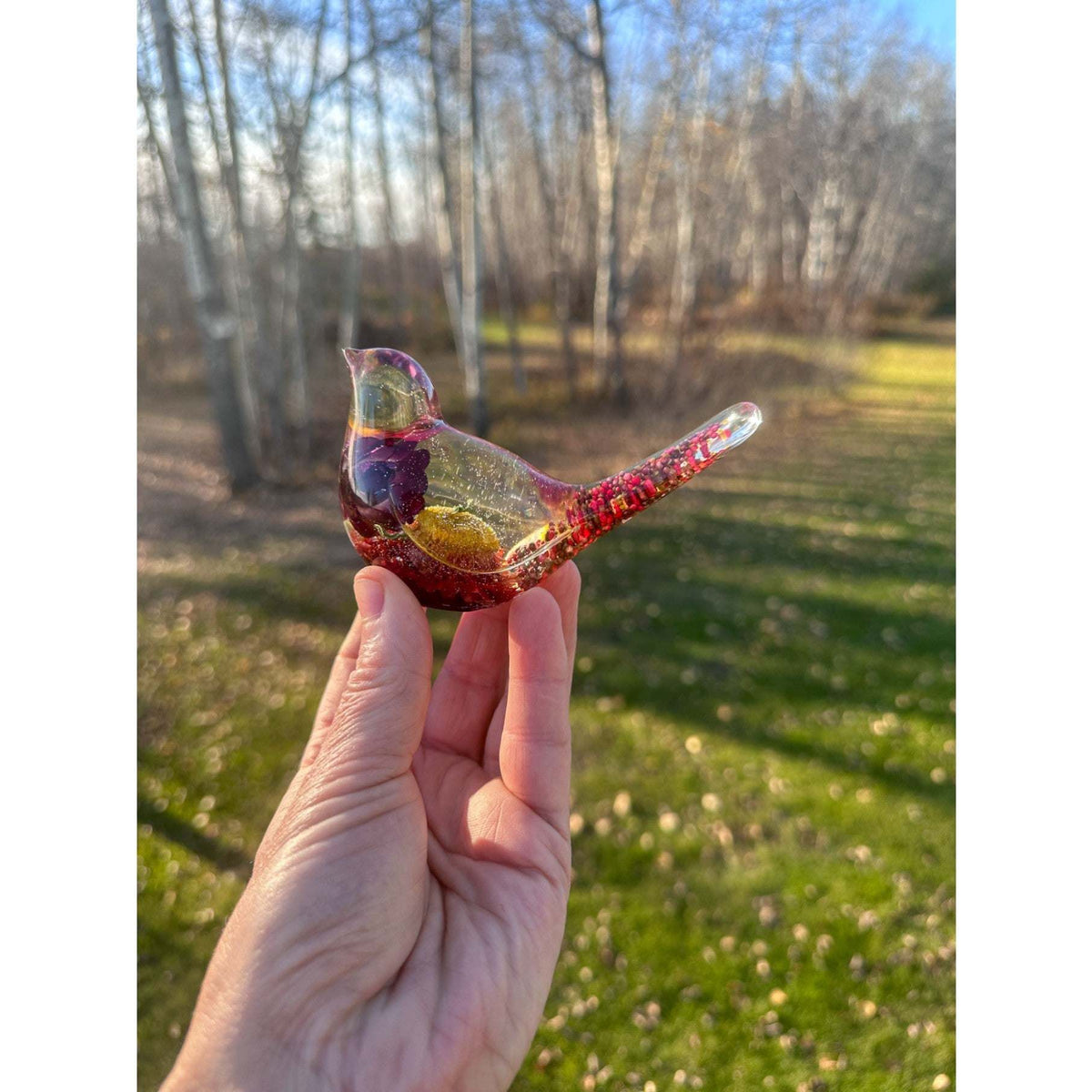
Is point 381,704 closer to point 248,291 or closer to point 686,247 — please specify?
point 248,291

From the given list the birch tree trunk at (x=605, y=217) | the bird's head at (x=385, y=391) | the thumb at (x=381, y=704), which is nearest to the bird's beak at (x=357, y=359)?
the bird's head at (x=385, y=391)

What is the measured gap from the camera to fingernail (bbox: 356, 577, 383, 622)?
106 cm

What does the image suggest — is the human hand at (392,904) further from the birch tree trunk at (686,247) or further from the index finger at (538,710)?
the birch tree trunk at (686,247)

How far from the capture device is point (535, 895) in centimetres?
119

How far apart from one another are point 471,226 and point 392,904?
4461 mm

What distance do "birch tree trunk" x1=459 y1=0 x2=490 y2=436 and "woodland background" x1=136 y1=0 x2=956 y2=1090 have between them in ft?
0.09

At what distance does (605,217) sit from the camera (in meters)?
5.67

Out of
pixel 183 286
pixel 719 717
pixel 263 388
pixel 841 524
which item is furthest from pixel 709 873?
pixel 183 286

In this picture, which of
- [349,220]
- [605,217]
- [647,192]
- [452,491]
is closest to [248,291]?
[349,220]

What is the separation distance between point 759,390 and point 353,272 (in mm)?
3485

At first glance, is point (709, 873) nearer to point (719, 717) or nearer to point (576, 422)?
point (719, 717)

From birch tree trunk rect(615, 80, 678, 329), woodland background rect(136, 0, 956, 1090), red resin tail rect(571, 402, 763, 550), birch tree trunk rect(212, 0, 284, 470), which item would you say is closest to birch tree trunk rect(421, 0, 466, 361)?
woodland background rect(136, 0, 956, 1090)

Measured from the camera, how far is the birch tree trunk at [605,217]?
4875 mm

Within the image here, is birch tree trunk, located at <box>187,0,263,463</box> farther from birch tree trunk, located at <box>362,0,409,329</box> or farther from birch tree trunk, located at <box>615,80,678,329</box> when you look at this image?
birch tree trunk, located at <box>615,80,678,329</box>
